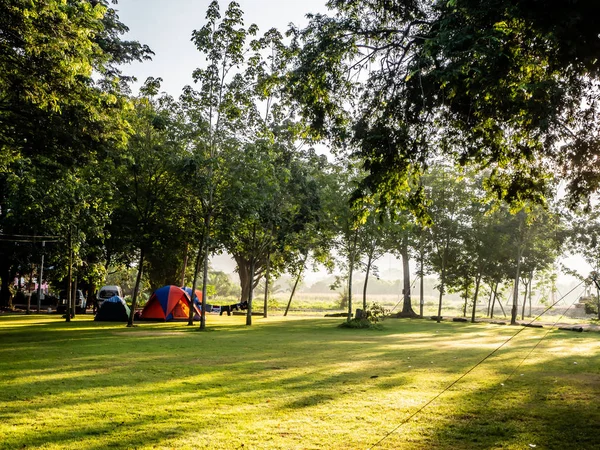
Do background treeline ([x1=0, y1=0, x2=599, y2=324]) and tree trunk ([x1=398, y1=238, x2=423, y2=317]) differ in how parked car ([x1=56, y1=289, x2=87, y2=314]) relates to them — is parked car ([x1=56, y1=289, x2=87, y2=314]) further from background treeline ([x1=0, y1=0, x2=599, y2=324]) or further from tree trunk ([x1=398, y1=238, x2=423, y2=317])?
tree trunk ([x1=398, y1=238, x2=423, y2=317])

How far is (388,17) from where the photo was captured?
1157 centimetres

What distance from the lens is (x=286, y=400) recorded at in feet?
25.1

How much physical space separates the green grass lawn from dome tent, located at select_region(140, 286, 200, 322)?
14749 millimetres

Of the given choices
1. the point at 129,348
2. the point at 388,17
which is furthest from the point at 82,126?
the point at 388,17

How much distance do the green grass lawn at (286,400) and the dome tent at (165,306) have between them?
1475 cm

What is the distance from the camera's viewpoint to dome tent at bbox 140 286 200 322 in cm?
2869

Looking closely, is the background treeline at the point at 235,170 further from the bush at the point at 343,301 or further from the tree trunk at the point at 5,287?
the bush at the point at 343,301

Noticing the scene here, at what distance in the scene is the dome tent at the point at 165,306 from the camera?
94.1 feet

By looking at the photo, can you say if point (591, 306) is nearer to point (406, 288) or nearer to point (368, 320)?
point (406, 288)

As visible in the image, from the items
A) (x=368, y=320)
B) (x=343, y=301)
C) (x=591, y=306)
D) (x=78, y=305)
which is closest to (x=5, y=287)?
(x=78, y=305)

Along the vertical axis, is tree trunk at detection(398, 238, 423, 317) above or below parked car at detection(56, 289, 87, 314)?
above

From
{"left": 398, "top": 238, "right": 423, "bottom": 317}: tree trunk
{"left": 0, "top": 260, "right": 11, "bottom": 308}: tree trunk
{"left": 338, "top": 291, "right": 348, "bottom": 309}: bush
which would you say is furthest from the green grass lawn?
{"left": 338, "top": 291, "right": 348, "bottom": 309}: bush

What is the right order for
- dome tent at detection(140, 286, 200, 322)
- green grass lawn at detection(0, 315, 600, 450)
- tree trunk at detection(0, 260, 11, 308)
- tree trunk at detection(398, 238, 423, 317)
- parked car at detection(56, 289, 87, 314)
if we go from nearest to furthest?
green grass lawn at detection(0, 315, 600, 450) < dome tent at detection(140, 286, 200, 322) < parked car at detection(56, 289, 87, 314) < tree trunk at detection(0, 260, 11, 308) < tree trunk at detection(398, 238, 423, 317)

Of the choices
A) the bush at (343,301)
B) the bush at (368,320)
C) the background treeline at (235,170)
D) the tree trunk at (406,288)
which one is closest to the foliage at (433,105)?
the background treeline at (235,170)
